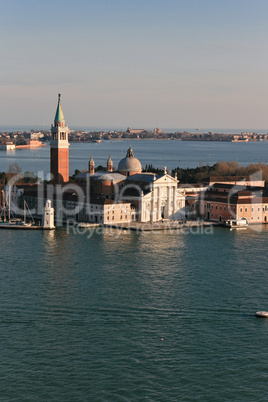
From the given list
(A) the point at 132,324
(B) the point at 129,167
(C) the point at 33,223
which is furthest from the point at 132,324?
(B) the point at 129,167

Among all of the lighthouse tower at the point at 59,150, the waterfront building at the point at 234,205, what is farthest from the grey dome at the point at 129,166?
the waterfront building at the point at 234,205

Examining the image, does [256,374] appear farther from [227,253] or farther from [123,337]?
[227,253]

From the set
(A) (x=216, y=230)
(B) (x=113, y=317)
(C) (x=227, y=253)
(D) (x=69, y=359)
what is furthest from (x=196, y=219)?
(D) (x=69, y=359)

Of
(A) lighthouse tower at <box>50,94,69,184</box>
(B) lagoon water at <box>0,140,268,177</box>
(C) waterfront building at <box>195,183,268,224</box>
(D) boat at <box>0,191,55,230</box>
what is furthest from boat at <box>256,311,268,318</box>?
(B) lagoon water at <box>0,140,268,177</box>

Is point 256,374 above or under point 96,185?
under

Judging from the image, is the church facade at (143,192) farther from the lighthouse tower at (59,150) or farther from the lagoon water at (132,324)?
the lagoon water at (132,324)

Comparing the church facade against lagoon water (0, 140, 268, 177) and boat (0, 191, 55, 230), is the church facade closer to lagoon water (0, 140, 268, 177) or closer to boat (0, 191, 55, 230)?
boat (0, 191, 55, 230)

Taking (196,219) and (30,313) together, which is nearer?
(30,313)

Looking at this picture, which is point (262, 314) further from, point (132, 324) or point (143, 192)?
point (143, 192)
